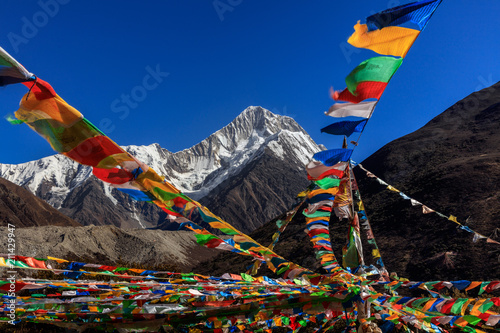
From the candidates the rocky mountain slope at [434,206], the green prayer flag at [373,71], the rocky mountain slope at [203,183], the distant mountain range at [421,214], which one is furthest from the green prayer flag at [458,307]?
the rocky mountain slope at [203,183]

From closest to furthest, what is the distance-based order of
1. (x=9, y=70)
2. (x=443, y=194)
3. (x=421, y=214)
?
1. (x=9, y=70)
2. (x=421, y=214)
3. (x=443, y=194)

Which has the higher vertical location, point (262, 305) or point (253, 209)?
point (253, 209)

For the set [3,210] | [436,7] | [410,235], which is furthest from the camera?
[3,210]

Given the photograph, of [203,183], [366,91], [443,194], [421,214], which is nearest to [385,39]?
[366,91]

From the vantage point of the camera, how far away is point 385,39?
3312mm

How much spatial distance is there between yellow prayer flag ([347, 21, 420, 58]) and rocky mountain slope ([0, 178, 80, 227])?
61986 mm

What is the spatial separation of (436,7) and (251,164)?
118 meters

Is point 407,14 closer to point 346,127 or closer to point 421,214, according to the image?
point 346,127

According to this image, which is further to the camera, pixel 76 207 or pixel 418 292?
pixel 76 207

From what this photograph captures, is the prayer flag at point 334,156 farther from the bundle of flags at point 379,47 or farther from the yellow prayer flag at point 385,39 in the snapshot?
the yellow prayer flag at point 385,39

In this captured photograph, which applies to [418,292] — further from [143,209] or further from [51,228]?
[143,209]

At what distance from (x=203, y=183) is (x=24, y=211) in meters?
101

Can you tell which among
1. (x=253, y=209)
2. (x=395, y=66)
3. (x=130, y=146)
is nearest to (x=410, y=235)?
(x=395, y=66)

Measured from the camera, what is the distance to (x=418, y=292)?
12.1m
